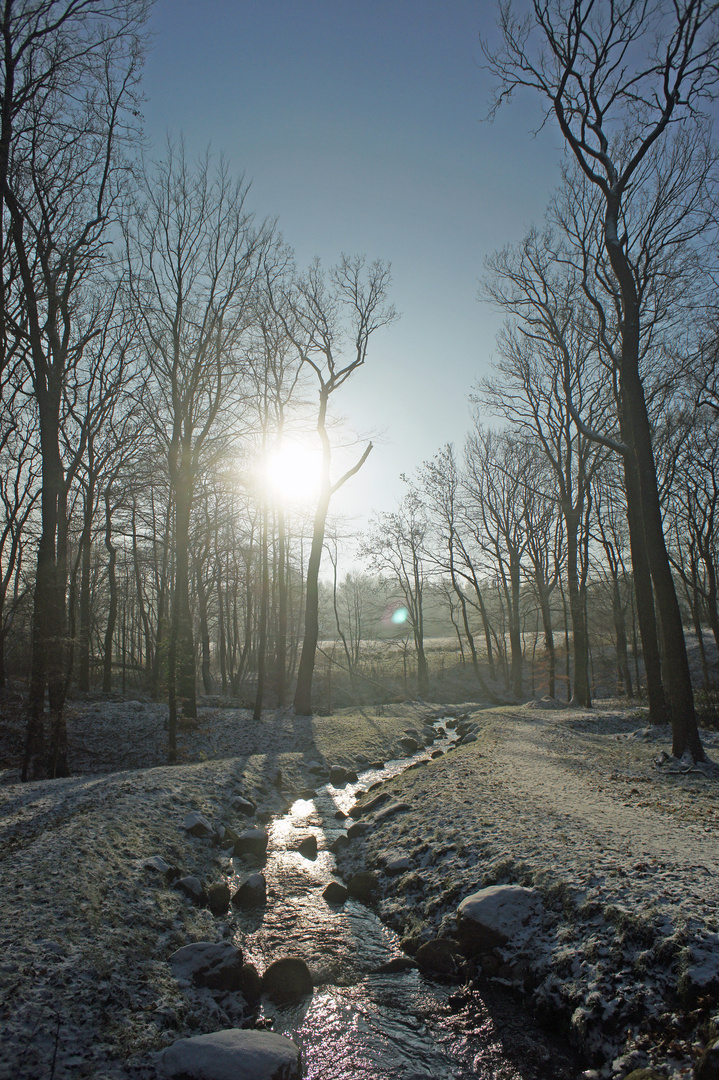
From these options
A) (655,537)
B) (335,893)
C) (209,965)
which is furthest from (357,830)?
(655,537)

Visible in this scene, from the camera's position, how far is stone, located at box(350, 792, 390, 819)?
28.1 feet

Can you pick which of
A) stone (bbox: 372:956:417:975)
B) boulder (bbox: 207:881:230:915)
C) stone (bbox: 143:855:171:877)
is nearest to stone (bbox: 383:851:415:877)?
stone (bbox: 372:956:417:975)

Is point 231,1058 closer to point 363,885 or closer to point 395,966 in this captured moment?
point 395,966

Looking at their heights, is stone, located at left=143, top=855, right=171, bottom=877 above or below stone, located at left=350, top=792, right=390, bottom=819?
above

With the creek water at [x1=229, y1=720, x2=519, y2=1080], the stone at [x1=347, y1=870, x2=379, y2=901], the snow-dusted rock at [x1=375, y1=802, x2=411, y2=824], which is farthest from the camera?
the snow-dusted rock at [x1=375, y1=802, x2=411, y2=824]

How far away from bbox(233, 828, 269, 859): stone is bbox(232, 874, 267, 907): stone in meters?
1.19

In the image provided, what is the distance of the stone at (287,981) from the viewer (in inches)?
162

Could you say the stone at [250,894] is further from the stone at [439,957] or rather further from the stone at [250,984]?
the stone at [439,957]

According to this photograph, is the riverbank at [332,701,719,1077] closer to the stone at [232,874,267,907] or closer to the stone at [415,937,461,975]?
the stone at [415,937,461,975]

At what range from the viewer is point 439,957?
4.44 metres

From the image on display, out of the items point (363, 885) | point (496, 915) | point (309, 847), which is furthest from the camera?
point (309, 847)

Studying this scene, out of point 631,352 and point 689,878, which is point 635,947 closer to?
point 689,878

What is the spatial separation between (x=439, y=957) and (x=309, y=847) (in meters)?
3.14

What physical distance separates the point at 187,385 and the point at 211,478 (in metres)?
3.30
